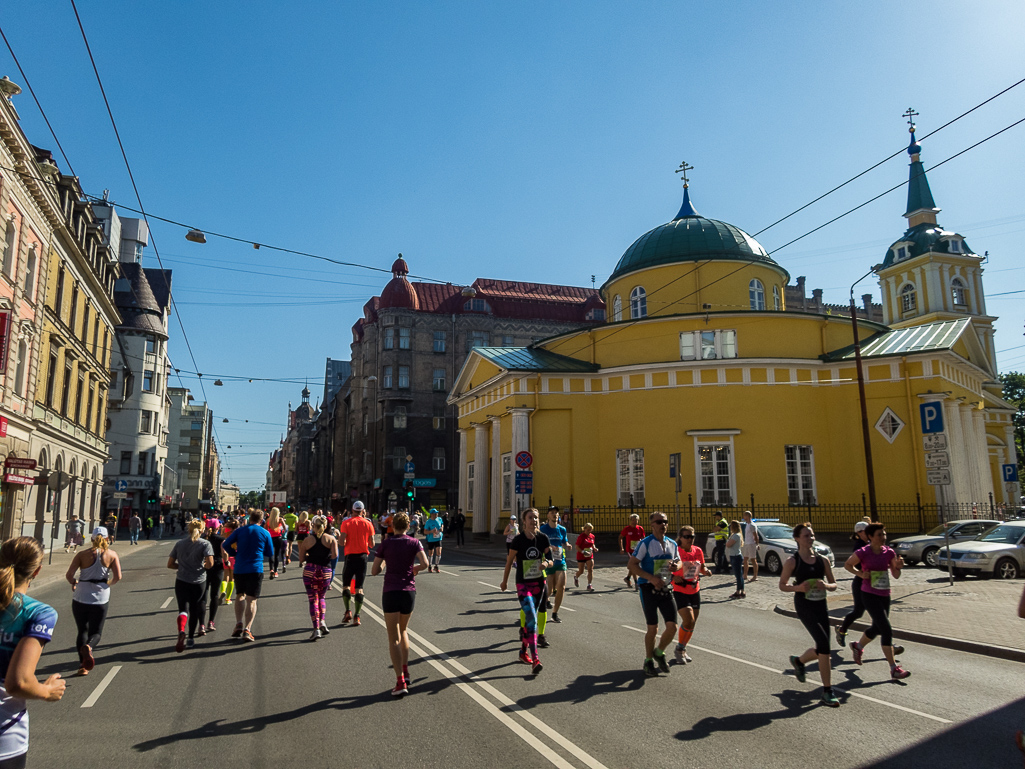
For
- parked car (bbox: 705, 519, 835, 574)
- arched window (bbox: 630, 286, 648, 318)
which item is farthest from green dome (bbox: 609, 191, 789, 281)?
parked car (bbox: 705, 519, 835, 574)

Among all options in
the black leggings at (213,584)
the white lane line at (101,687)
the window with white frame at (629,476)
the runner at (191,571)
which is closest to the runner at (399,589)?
the white lane line at (101,687)

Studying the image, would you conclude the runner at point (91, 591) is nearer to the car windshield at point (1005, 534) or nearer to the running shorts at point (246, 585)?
the running shorts at point (246, 585)

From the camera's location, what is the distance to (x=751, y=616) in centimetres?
→ 1307

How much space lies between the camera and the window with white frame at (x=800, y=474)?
96.5ft

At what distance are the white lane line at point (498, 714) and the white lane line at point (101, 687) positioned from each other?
3.32 metres

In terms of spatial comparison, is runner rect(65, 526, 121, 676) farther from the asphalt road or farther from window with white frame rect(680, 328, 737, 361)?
window with white frame rect(680, 328, 737, 361)

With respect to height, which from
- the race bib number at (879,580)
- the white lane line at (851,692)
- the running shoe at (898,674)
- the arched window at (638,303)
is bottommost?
the white lane line at (851,692)

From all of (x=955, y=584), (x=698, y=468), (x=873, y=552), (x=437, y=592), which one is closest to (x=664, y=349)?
(x=698, y=468)

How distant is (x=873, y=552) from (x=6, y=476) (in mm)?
23816

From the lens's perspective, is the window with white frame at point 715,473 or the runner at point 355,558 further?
the window with white frame at point 715,473

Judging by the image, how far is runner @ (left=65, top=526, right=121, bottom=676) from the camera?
7868 mm

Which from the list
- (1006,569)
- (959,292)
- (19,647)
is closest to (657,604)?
(19,647)

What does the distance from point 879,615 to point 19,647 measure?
8.29m

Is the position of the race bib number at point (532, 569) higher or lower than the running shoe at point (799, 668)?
higher
